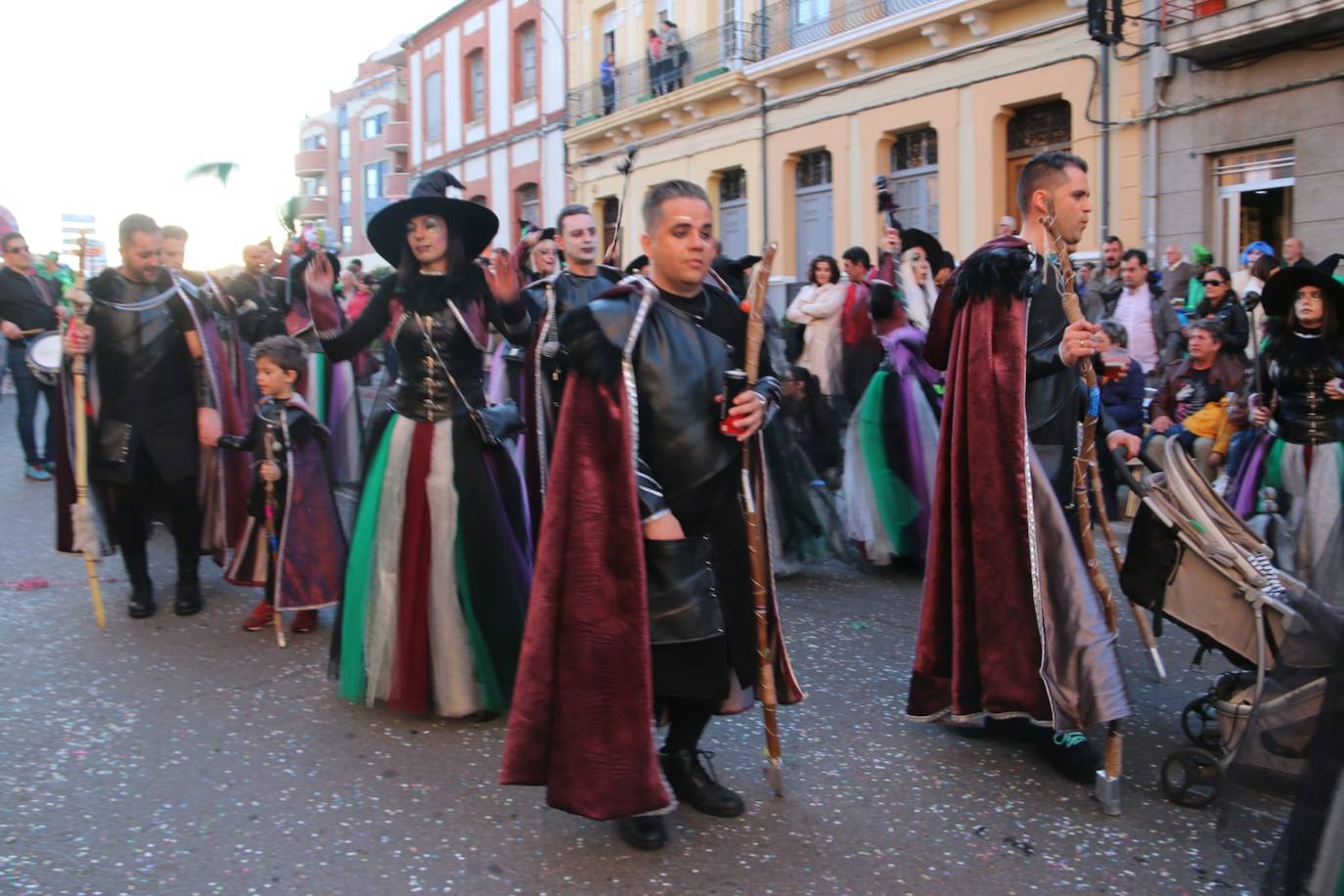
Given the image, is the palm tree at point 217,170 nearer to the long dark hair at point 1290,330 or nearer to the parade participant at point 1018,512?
the parade participant at point 1018,512

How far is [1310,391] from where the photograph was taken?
17.7 feet

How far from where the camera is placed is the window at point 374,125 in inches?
2037

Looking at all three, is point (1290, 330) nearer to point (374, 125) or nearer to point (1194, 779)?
point (1194, 779)

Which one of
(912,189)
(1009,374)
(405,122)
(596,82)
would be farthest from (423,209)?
Answer: (405,122)

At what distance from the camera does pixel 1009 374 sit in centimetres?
382

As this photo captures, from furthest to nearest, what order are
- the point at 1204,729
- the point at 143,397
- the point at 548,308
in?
the point at 143,397, the point at 548,308, the point at 1204,729

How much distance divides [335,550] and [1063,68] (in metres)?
12.4

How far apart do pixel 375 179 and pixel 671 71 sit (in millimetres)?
31774

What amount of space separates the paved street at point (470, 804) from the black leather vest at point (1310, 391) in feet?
3.84

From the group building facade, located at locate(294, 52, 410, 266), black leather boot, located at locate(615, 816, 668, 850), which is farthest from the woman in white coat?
building facade, located at locate(294, 52, 410, 266)

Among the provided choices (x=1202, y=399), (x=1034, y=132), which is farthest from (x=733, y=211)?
(x=1202, y=399)

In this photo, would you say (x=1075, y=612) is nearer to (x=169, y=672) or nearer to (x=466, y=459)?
(x=466, y=459)

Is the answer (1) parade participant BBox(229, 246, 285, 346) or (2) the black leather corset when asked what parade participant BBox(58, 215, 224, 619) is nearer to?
(1) parade participant BBox(229, 246, 285, 346)

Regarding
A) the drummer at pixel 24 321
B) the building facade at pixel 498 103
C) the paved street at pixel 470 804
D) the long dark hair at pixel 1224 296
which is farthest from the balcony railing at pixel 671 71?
the paved street at pixel 470 804
